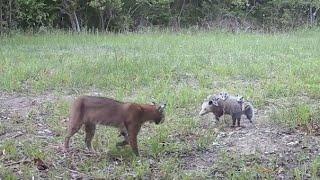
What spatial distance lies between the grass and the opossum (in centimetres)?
25

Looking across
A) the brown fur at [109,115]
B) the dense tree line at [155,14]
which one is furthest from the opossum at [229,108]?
the dense tree line at [155,14]

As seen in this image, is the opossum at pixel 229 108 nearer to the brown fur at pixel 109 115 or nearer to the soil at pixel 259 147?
the soil at pixel 259 147

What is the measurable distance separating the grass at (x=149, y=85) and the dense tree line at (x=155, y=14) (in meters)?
4.18

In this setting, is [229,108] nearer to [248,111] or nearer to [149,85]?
[248,111]

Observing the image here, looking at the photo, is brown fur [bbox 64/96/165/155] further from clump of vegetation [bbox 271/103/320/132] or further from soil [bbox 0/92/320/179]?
clump of vegetation [bbox 271/103/320/132]

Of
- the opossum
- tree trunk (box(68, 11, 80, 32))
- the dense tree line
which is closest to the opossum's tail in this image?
the opossum

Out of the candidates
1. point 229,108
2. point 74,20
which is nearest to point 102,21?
point 74,20

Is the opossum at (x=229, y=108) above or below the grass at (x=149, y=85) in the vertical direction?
above

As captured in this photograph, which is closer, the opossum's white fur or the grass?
the grass

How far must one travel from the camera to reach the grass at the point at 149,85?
5844 mm

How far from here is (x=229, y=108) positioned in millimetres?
7230

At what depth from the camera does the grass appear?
5.84 m

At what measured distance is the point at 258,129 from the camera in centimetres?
701

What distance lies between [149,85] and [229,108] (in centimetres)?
281
